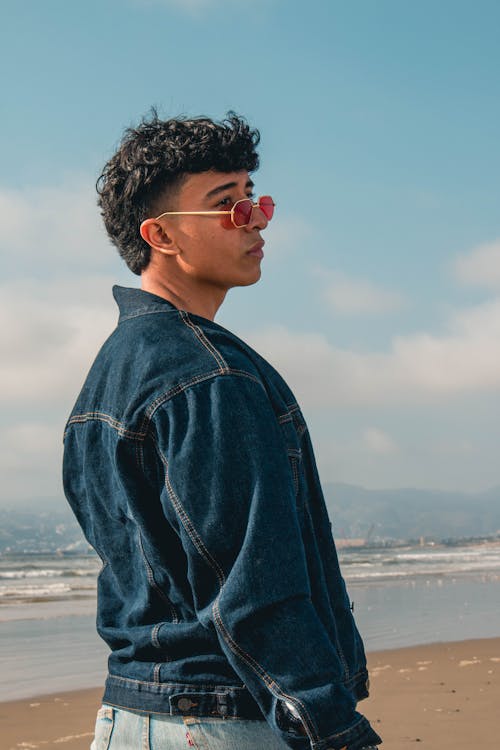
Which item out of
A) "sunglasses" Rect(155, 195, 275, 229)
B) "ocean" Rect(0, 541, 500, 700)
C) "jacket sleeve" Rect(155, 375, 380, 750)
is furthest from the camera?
"ocean" Rect(0, 541, 500, 700)

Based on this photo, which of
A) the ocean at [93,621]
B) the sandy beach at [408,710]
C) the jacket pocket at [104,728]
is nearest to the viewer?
the jacket pocket at [104,728]

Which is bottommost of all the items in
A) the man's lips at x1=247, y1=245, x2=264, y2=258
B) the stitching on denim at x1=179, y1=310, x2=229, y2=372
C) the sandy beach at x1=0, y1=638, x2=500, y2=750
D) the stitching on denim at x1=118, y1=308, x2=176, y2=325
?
the sandy beach at x1=0, y1=638, x2=500, y2=750

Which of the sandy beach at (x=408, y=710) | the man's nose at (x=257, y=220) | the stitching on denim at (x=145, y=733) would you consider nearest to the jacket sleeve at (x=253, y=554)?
the stitching on denim at (x=145, y=733)

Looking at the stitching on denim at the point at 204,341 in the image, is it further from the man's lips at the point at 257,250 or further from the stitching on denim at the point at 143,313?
the man's lips at the point at 257,250

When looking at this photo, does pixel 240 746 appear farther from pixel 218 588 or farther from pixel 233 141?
pixel 233 141

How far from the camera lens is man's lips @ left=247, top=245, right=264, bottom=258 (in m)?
2.00

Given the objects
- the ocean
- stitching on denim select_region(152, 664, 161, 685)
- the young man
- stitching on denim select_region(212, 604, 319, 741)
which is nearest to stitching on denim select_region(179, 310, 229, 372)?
the young man

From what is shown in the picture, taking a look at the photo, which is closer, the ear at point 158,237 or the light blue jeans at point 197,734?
the light blue jeans at point 197,734

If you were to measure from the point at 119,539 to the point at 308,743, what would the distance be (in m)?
0.54

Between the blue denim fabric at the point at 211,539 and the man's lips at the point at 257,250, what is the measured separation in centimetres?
30

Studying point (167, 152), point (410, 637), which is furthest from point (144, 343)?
point (410, 637)

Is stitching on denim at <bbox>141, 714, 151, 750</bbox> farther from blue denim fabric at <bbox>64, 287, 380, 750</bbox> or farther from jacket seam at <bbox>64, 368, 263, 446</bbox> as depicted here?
jacket seam at <bbox>64, 368, 263, 446</bbox>

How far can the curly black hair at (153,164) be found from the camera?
6.35 ft

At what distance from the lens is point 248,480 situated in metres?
1.50
